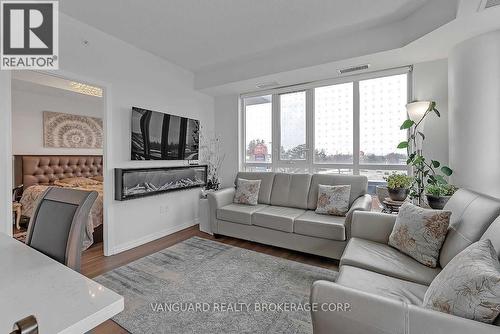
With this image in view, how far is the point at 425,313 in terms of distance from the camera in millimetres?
879

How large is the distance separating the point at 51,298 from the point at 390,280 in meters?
1.65

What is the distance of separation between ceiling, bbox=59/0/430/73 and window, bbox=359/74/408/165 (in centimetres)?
92

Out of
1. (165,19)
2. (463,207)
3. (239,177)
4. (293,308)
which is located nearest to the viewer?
(463,207)

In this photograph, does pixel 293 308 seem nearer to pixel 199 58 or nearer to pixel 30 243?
pixel 30 243

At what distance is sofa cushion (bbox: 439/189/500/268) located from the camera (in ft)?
4.51

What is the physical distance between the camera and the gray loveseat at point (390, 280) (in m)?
0.88

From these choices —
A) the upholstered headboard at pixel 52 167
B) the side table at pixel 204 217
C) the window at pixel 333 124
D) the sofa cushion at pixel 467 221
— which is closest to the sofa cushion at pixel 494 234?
the sofa cushion at pixel 467 221

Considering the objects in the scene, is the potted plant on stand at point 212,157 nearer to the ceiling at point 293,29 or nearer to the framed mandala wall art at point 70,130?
the ceiling at point 293,29

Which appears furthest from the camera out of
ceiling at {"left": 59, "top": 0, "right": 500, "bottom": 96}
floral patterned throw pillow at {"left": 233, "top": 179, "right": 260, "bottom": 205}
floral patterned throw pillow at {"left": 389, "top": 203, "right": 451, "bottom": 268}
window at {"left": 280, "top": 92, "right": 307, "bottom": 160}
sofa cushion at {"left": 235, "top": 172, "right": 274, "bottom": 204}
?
window at {"left": 280, "top": 92, "right": 307, "bottom": 160}

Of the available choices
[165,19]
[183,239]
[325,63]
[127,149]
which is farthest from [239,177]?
[165,19]

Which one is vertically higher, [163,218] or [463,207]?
[463,207]

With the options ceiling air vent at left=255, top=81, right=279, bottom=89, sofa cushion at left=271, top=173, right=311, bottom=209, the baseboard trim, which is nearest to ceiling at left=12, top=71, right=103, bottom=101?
the baseboard trim

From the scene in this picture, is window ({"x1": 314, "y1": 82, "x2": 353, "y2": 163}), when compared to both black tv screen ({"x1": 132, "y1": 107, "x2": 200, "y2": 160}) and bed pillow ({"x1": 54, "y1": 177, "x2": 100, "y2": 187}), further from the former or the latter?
bed pillow ({"x1": 54, "y1": 177, "x2": 100, "y2": 187})

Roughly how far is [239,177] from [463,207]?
2930 millimetres
